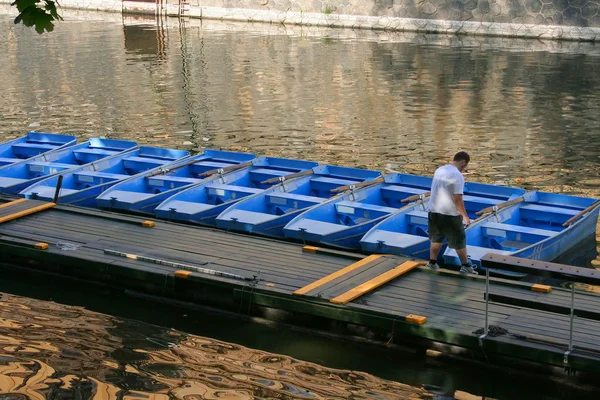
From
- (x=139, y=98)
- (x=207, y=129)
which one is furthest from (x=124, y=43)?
(x=207, y=129)

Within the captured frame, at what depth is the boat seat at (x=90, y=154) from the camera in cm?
1898

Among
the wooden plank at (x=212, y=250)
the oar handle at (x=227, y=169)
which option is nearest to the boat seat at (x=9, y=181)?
the wooden plank at (x=212, y=250)

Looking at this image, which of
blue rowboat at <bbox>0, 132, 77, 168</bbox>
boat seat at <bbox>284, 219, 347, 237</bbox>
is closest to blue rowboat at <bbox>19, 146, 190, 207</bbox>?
blue rowboat at <bbox>0, 132, 77, 168</bbox>

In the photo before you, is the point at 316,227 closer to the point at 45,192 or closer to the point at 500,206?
the point at 500,206

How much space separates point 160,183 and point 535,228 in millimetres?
6325

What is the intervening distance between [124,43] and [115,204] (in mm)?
25480

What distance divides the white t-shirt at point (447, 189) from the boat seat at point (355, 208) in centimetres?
267

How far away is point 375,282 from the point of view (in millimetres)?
12461

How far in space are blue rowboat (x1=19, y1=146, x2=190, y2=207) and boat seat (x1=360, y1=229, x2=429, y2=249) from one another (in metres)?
5.18

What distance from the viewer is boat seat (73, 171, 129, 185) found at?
17406mm

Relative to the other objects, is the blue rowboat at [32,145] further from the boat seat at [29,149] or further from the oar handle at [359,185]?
the oar handle at [359,185]

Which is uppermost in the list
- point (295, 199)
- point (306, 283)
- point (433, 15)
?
point (433, 15)

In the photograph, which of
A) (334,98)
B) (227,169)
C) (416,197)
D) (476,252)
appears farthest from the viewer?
(334,98)

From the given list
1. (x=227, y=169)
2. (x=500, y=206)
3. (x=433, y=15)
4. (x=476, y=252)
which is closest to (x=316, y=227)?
(x=476, y=252)
